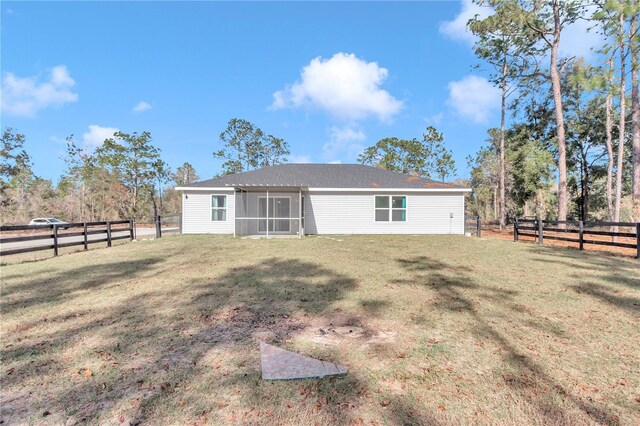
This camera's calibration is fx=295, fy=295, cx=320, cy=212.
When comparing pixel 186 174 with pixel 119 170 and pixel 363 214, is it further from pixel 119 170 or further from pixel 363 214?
pixel 363 214

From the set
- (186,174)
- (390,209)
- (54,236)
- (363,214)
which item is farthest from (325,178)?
(186,174)

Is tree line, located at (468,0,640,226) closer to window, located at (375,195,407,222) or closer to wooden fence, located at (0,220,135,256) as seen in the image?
window, located at (375,195,407,222)

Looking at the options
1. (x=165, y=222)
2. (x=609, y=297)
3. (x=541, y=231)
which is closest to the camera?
(x=609, y=297)

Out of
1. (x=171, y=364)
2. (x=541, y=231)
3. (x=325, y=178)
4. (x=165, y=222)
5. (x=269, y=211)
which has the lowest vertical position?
(x=171, y=364)

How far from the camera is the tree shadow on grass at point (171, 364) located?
2.10m

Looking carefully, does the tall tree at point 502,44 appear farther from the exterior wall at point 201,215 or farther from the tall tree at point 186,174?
the tall tree at point 186,174

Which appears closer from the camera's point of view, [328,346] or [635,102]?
[328,346]

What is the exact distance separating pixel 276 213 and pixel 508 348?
44.6 ft

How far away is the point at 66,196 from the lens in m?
32.2

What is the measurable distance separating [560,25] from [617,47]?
8.55ft

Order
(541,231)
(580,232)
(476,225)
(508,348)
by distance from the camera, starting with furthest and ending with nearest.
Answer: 1. (476,225)
2. (541,231)
3. (580,232)
4. (508,348)

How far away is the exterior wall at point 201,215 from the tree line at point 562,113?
16562mm

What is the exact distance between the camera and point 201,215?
15.7 m

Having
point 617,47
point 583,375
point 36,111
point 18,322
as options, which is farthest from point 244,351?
point 36,111
